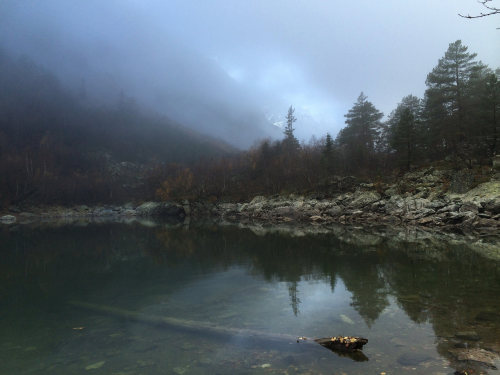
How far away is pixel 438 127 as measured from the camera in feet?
162

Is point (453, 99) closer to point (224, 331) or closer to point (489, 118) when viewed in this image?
point (489, 118)

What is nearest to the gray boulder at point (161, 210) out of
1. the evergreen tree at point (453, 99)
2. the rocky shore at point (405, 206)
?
the rocky shore at point (405, 206)

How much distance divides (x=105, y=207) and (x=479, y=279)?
114m

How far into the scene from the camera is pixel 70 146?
146 m

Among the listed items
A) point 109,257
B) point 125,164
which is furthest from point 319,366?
point 125,164

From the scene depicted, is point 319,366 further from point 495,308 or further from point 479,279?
point 479,279

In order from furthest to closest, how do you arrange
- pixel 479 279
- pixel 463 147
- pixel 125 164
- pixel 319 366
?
pixel 125 164 < pixel 463 147 < pixel 479 279 < pixel 319 366

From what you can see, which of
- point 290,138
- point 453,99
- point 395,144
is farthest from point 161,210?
point 453,99

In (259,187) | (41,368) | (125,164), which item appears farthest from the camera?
(125,164)

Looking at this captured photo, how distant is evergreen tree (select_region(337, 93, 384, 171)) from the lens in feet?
213

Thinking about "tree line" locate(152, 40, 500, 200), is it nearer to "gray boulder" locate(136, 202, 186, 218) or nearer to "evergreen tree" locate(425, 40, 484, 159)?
"evergreen tree" locate(425, 40, 484, 159)

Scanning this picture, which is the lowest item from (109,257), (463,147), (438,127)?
(109,257)

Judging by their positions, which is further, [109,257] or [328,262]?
[109,257]

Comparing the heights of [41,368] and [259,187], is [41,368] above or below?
below
